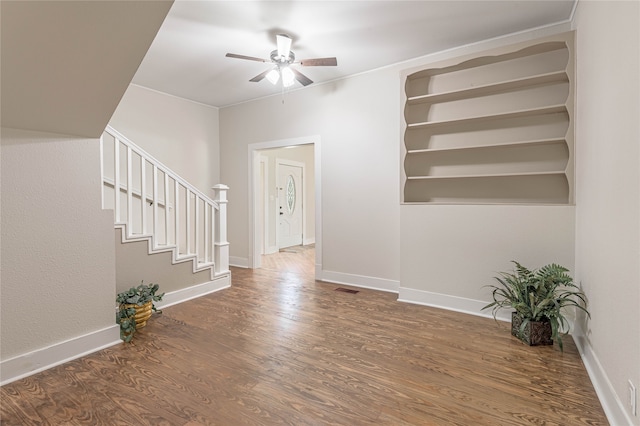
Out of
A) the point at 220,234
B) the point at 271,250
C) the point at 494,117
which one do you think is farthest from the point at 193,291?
the point at 494,117

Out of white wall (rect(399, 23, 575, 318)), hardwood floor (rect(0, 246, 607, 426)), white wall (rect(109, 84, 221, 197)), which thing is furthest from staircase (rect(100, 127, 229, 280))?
white wall (rect(399, 23, 575, 318))

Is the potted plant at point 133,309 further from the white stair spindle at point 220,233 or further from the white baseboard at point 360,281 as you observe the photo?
the white baseboard at point 360,281

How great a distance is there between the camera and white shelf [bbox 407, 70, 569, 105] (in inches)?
111

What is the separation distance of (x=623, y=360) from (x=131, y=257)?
3.60m

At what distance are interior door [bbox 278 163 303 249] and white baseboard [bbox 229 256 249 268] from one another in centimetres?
175

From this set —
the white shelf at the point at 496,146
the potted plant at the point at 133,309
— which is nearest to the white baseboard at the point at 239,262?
the potted plant at the point at 133,309

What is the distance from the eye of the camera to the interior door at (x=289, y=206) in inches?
281

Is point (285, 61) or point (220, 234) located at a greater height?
point (285, 61)

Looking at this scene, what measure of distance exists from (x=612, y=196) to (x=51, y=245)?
11.3ft

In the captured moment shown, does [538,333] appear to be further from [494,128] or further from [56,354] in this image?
[56,354]

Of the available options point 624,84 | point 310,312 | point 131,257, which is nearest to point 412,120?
point 624,84

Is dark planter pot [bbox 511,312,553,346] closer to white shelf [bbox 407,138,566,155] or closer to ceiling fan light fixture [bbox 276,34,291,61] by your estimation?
white shelf [bbox 407,138,566,155]

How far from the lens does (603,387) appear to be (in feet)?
5.77

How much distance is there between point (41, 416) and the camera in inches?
65.5
